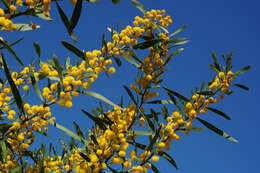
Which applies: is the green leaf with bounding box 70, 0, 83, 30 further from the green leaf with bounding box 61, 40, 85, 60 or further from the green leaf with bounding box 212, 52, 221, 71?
the green leaf with bounding box 212, 52, 221, 71

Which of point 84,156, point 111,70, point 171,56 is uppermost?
point 171,56

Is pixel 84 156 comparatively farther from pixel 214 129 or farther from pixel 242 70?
pixel 242 70

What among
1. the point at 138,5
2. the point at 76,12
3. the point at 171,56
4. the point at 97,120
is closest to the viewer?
the point at 76,12

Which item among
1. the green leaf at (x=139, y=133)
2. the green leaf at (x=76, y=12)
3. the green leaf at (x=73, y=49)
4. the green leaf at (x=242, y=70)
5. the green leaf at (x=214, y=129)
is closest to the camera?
the green leaf at (x=76, y=12)

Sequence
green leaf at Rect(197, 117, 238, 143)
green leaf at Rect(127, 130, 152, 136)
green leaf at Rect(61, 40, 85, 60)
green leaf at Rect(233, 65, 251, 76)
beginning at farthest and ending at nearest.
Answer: green leaf at Rect(233, 65, 251, 76) < green leaf at Rect(197, 117, 238, 143) < green leaf at Rect(127, 130, 152, 136) < green leaf at Rect(61, 40, 85, 60)

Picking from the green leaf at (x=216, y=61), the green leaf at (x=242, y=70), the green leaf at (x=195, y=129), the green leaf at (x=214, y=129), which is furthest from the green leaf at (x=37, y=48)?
the green leaf at (x=242, y=70)

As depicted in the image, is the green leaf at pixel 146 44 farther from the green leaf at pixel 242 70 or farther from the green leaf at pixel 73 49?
the green leaf at pixel 242 70

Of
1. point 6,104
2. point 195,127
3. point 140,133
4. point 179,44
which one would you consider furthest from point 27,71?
point 195,127

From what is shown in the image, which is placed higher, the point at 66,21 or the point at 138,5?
the point at 138,5

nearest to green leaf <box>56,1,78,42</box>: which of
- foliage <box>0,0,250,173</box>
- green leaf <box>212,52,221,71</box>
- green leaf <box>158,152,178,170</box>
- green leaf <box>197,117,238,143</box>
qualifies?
foliage <box>0,0,250,173</box>

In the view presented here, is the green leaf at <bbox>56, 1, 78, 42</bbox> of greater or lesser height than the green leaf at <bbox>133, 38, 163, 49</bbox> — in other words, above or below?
below

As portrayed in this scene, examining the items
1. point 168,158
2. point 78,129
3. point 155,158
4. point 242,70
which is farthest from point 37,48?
point 242,70

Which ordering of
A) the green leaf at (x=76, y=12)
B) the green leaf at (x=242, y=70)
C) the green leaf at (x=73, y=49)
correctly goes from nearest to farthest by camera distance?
the green leaf at (x=76, y=12), the green leaf at (x=73, y=49), the green leaf at (x=242, y=70)

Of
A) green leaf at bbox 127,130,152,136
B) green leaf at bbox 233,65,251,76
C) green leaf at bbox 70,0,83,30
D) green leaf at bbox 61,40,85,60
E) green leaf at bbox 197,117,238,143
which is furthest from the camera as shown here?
green leaf at bbox 233,65,251,76
